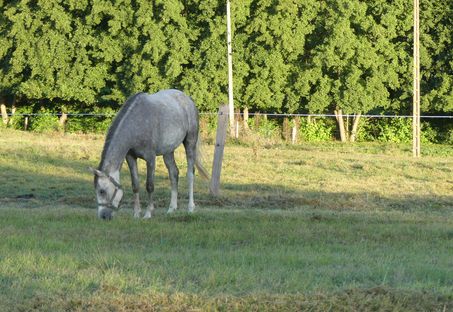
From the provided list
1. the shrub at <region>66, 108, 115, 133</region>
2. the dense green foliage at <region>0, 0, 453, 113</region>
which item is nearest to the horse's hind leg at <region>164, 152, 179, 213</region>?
the dense green foliage at <region>0, 0, 453, 113</region>

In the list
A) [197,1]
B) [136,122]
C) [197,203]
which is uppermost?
[197,1]

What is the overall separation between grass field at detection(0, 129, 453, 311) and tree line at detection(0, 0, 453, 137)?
20.3 meters

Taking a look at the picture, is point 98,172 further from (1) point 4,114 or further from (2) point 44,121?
(1) point 4,114

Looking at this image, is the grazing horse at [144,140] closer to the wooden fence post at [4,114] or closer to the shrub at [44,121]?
the shrub at [44,121]

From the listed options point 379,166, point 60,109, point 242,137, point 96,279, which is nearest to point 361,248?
point 96,279

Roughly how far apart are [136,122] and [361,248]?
5.26 meters

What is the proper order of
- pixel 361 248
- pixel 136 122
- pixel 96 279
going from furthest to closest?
pixel 136 122 → pixel 361 248 → pixel 96 279

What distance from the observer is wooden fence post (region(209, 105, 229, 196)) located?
18.2 metres

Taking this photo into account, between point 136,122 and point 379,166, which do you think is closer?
point 136,122

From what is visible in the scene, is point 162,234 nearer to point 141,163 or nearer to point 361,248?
point 361,248

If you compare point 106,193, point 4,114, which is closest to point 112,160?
point 106,193

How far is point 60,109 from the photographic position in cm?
4747

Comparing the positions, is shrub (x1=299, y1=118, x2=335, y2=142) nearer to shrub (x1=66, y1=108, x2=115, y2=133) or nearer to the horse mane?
shrub (x1=66, y1=108, x2=115, y2=133)

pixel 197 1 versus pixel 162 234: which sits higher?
pixel 197 1
